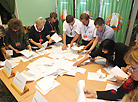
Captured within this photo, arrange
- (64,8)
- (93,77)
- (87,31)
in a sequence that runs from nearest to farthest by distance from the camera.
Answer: (93,77), (87,31), (64,8)

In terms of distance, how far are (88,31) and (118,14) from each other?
1.67m

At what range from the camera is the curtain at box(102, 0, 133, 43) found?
119 inches

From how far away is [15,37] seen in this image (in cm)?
207

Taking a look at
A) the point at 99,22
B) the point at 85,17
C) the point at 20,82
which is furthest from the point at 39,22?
the point at 20,82

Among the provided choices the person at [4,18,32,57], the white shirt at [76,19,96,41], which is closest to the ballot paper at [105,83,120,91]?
the white shirt at [76,19,96,41]

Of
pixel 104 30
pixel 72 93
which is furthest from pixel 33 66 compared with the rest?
pixel 104 30

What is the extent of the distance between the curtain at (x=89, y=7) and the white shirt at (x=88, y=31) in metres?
1.61

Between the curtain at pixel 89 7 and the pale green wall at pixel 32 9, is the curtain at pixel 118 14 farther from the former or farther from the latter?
the pale green wall at pixel 32 9

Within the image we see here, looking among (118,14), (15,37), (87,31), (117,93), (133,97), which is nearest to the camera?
(133,97)

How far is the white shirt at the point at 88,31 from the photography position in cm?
213

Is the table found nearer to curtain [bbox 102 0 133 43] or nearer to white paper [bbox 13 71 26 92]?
white paper [bbox 13 71 26 92]


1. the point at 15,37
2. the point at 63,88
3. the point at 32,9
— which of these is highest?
the point at 32,9

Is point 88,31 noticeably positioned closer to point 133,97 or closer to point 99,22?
point 99,22

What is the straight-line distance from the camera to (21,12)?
368cm
